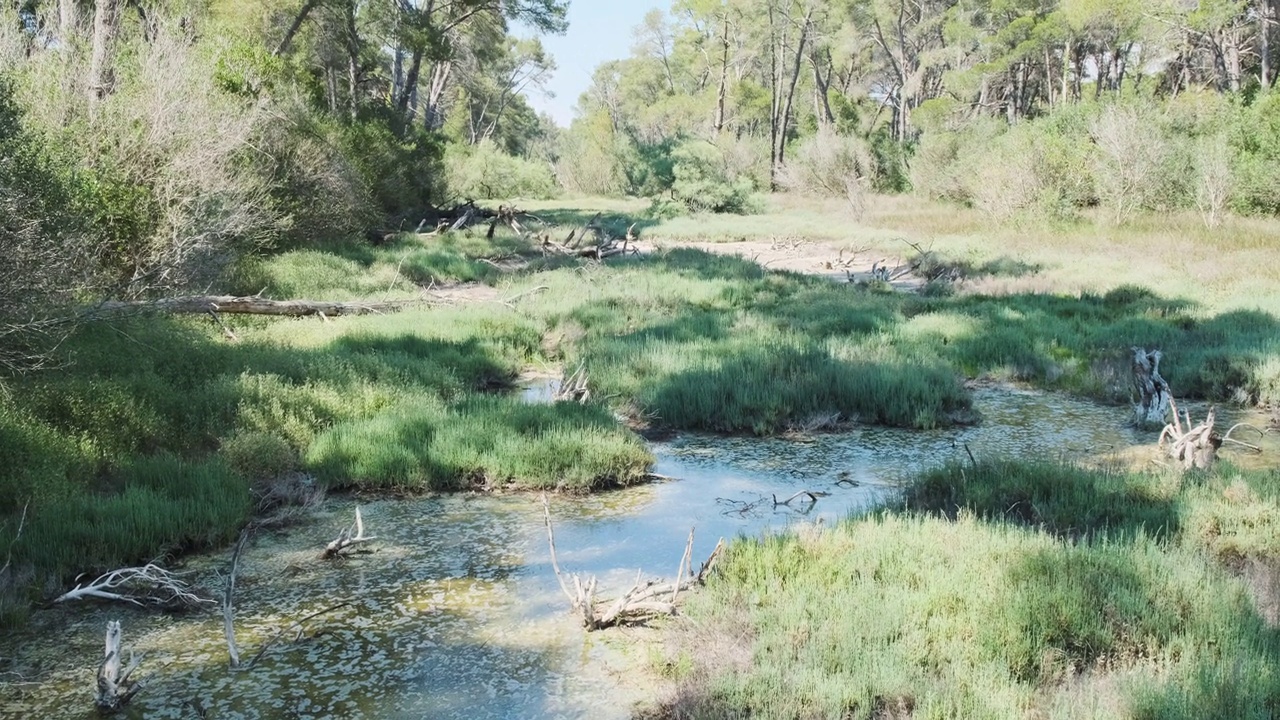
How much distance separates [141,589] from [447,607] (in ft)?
5.40

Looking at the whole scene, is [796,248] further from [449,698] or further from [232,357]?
[449,698]

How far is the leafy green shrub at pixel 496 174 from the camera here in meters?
41.1

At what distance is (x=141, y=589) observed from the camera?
488 centimetres

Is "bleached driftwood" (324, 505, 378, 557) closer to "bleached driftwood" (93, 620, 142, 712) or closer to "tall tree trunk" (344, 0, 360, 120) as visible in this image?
"bleached driftwood" (93, 620, 142, 712)

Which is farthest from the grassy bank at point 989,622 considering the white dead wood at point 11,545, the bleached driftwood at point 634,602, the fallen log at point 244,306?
the fallen log at point 244,306

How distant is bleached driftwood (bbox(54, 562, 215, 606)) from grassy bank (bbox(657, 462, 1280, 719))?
2607 millimetres

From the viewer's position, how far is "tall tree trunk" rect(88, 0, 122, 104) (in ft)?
35.5

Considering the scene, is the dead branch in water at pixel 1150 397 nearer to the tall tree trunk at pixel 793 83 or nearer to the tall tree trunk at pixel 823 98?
the tall tree trunk at pixel 793 83

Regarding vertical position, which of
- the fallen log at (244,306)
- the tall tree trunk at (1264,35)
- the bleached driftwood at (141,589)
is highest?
the tall tree trunk at (1264,35)

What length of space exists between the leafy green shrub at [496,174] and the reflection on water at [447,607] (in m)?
33.6

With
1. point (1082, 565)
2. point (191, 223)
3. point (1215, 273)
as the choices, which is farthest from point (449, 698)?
point (1215, 273)

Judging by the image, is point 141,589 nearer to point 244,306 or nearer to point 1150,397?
point 244,306

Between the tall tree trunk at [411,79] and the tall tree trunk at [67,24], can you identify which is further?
the tall tree trunk at [411,79]

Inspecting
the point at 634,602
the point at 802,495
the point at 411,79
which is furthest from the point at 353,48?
the point at 634,602
